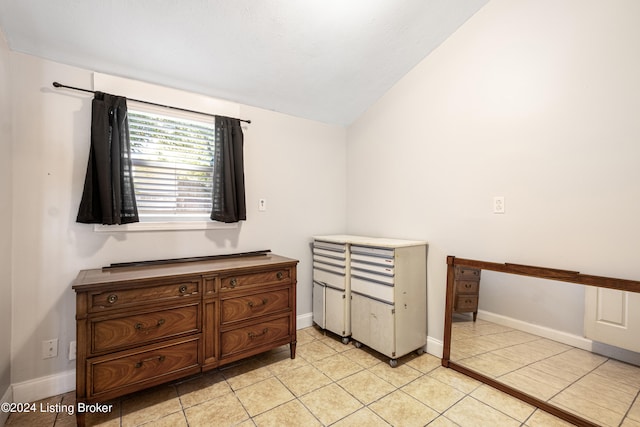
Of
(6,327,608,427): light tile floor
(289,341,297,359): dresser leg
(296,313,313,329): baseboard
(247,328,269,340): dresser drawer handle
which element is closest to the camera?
(6,327,608,427): light tile floor

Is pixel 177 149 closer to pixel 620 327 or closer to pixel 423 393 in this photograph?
pixel 423 393

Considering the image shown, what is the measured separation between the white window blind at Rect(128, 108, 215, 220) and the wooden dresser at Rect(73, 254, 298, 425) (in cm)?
49

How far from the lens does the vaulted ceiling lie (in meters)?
1.71

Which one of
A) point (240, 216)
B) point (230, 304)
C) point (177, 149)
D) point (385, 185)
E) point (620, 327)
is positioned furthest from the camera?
point (385, 185)

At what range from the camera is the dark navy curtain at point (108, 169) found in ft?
6.28

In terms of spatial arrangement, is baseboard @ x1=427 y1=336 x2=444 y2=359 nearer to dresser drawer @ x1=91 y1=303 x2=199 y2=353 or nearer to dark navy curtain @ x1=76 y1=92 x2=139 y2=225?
dresser drawer @ x1=91 y1=303 x2=199 y2=353

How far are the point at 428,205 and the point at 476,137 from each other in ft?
2.11

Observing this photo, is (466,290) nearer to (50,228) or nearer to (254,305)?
(254,305)

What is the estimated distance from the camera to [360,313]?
252 cm

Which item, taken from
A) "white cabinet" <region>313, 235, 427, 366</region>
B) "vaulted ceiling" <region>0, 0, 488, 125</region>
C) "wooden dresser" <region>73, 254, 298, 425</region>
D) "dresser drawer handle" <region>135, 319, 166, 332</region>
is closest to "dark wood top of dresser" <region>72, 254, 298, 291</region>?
"wooden dresser" <region>73, 254, 298, 425</region>

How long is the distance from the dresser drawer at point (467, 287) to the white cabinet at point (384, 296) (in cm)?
30

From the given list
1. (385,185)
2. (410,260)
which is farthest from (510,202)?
(385,185)

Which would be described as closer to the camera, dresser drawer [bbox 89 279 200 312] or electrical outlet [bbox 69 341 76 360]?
dresser drawer [bbox 89 279 200 312]

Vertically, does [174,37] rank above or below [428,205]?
above
